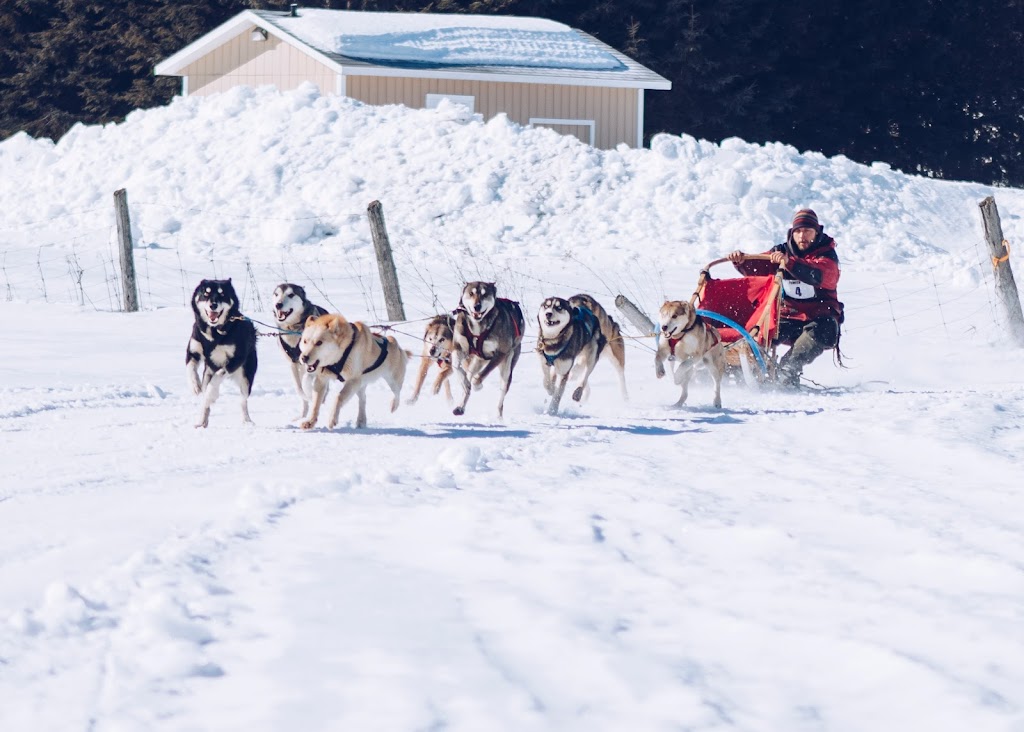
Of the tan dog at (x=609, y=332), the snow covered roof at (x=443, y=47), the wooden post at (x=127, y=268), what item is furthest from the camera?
the snow covered roof at (x=443, y=47)

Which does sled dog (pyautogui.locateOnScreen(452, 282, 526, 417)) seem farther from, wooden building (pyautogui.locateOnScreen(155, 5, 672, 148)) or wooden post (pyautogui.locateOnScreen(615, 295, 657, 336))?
wooden building (pyautogui.locateOnScreen(155, 5, 672, 148))

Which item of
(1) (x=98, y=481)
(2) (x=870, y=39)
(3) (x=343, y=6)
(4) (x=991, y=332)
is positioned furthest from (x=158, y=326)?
(2) (x=870, y=39)

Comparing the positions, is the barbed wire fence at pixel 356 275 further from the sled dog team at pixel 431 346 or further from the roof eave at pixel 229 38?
the roof eave at pixel 229 38

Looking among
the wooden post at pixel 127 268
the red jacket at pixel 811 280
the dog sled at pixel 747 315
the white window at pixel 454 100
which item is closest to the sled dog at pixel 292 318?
the dog sled at pixel 747 315

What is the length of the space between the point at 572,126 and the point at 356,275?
35.5ft

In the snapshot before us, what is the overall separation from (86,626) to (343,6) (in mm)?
32721

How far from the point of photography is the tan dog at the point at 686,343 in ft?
31.2

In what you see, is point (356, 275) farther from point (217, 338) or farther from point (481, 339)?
point (217, 338)

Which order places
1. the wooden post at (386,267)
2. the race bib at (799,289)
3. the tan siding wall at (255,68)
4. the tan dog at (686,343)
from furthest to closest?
the tan siding wall at (255,68)
the wooden post at (386,267)
the race bib at (799,289)
the tan dog at (686,343)

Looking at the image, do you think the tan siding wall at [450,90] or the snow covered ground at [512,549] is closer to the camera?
the snow covered ground at [512,549]

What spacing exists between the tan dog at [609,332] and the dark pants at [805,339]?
128 centimetres

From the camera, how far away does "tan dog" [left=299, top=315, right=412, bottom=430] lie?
795cm

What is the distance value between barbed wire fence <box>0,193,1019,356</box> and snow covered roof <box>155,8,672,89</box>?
5800 millimetres

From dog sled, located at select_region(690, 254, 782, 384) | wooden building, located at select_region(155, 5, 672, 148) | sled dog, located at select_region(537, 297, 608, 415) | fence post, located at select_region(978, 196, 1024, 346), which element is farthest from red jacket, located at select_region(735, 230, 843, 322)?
wooden building, located at select_region(155, 5, 672, 148)
